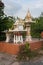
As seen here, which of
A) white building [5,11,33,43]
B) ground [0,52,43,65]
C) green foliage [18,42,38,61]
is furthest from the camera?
white building [5,11,33,43]

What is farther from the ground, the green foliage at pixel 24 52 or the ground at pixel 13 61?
the green foliage at pixel 24 52

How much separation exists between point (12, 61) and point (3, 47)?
4431mm

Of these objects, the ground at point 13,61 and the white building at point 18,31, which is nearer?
the ground at point 13,61

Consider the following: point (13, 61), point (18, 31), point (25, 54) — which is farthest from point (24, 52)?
point (18, 31)

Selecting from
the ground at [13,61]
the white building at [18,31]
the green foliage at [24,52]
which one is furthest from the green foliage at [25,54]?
the white building at [18,31]

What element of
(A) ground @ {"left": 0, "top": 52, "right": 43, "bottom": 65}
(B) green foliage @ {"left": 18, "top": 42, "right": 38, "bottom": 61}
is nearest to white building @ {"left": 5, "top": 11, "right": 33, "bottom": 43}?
(B) green foliage @ {"left": 18, "top": 42, "right": 38, "bottom": 61}

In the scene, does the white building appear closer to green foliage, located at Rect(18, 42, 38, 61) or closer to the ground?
green foliage, located at Rect(18, 42, 38, 61)

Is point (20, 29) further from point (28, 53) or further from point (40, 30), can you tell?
point (40, 30)

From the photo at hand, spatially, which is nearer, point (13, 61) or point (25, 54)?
point (13, 61)

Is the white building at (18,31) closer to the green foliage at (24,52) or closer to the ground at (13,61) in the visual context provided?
the green foliage at (24,52)

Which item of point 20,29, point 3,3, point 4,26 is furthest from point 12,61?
point 3,3

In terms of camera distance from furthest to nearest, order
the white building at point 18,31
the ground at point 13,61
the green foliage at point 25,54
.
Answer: the white building at point 18,31 < the green foliage at point 25,54 < the ground at point 13,61

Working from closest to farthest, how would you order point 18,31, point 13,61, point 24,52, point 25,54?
point 13,61
point 25,54
point 24,52
point 18,31

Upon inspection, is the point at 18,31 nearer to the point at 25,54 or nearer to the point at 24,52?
the point at 24,52
